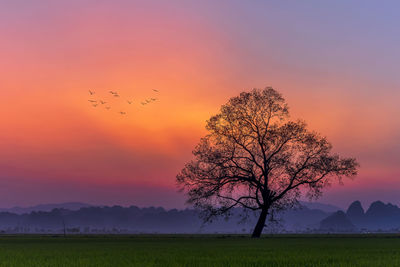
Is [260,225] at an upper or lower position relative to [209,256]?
upper

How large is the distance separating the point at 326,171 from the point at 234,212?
459 inches

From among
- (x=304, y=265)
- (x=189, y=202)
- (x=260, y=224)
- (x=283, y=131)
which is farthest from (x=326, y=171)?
(x=304, y=265)

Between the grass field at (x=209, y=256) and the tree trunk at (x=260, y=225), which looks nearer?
the grass field at (x=209, y=256)

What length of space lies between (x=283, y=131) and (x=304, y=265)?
3540 cm

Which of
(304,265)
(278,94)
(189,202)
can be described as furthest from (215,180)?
(304,265)

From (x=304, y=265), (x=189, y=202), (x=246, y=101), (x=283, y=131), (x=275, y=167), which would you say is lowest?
(x=304, y=265)

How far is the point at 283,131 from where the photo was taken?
154 ft

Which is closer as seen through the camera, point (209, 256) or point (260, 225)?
point (209, 256)

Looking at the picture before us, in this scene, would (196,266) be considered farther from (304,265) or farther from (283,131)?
(283,131)

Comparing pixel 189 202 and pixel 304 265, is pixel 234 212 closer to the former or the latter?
pixel 189 202

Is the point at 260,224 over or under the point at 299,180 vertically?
under

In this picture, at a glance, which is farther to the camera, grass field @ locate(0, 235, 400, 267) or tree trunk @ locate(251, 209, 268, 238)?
tree trunk @ locate(251, 209, 268, 238)

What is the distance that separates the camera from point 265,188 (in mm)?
47656

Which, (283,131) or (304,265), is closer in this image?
(304,265)
